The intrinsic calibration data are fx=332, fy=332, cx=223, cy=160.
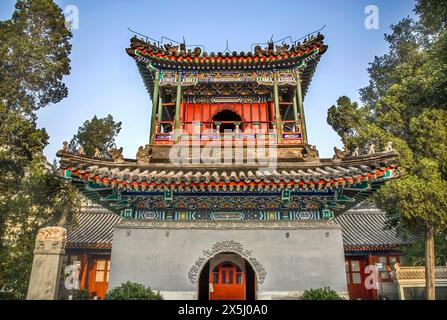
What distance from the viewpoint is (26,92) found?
1636 cm

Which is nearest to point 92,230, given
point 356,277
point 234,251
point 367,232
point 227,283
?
point 227,283

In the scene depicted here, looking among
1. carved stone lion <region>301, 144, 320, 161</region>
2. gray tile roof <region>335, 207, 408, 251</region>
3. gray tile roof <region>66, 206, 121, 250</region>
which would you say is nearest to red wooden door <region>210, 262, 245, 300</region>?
gray tile roof <region>66, 206, 121, 250</region>

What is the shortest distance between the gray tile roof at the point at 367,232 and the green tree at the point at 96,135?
47.0 feet

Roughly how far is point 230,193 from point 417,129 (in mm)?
9348

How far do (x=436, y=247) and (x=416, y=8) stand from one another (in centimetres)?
1180

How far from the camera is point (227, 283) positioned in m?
15.5

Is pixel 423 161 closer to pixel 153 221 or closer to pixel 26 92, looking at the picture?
pixel 153 221

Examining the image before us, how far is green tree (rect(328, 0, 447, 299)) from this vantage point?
12453mm

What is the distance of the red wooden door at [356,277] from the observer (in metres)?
22.4

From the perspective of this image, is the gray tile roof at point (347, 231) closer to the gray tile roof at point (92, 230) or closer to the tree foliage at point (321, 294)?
the gray tile roof at point (92, 230)

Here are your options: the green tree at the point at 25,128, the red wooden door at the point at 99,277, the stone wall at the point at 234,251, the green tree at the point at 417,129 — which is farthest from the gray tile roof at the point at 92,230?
the green tree at the point at 417,129

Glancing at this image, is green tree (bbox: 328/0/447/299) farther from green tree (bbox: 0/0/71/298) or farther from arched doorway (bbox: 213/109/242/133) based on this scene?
green tree (bbox: 0/0/71/298)

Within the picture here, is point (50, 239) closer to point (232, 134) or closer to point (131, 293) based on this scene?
point (131, 293)
